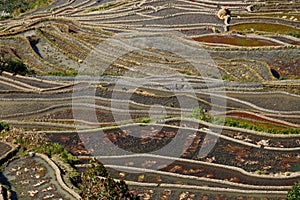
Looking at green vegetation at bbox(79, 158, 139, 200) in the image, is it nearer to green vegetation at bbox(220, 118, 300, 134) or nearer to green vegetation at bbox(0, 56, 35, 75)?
green vegetation at bbox(220, 118, 300, 134)

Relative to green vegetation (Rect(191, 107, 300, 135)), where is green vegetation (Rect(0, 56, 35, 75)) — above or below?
above

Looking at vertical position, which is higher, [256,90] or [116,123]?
A: [256,90]

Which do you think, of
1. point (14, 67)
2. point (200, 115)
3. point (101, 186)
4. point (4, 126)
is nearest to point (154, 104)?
point (200, 115)

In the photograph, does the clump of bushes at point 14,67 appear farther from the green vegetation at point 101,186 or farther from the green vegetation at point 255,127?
the green vegetation at point 101,186

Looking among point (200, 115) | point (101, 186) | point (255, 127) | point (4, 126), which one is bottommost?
point (101, 186)

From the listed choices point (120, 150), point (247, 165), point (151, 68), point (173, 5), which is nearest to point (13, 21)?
point (173, 5)

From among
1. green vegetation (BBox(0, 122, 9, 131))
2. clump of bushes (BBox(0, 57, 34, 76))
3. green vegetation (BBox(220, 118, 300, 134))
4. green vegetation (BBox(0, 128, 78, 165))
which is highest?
clump of bushes (BBox(0, 57, 34, 76))

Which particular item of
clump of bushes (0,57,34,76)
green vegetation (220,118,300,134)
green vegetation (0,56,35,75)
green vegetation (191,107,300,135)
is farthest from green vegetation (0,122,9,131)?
green vegetation (220,118,300,134)

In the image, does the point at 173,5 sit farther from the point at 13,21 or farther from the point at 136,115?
the point at 136,115

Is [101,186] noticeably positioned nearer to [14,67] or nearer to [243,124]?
[243,124]
